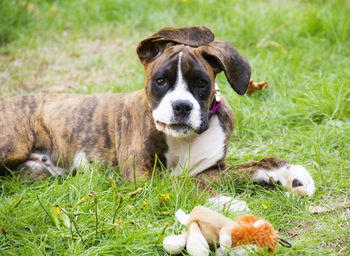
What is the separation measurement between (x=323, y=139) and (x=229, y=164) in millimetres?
958

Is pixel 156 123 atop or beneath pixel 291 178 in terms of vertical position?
atop

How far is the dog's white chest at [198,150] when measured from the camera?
11.0ft

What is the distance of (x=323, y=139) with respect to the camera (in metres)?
3.92

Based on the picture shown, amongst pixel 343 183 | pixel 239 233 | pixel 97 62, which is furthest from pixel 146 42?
pixel 97 62

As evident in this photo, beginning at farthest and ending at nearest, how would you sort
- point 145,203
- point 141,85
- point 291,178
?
point 141,85 < point 291,178 < point 145,203

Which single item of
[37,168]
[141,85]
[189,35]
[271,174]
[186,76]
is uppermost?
[189,35]

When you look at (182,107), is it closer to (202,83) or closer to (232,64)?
(202,83)

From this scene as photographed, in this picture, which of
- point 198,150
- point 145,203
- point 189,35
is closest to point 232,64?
point 189,35

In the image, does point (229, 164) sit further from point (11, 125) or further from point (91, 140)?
point (11, 125)

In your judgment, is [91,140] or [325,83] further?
[325,83]

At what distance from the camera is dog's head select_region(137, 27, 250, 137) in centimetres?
293

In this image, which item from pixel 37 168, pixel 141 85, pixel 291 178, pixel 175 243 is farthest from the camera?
pixel 141 85

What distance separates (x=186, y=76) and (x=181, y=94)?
0.13m

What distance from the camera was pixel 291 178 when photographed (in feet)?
10.4
